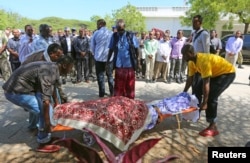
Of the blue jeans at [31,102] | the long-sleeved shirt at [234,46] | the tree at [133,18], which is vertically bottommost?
the blue jeans at [31,102]

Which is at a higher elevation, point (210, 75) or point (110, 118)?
point (210, 75)

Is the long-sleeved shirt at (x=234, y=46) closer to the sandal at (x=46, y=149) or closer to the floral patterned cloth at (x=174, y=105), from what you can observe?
the floral patterned cloth at (x=174, y=105)

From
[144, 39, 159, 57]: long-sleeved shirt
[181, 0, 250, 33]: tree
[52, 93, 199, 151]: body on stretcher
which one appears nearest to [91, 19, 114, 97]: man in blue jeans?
[144, 39, 159, 57]: long-sleeved shirt

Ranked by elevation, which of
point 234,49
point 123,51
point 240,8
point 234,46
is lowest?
point 234,49

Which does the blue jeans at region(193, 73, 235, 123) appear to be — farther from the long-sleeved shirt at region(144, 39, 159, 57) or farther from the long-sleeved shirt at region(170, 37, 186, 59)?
the long-sleeved shirt at region(144, 39, 159, 57)

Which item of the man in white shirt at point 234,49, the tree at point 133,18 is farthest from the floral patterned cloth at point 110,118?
the tree at point 133,18

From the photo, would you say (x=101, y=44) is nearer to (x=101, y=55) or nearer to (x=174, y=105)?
(x=101, y=55)

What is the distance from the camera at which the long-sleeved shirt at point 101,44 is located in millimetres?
7395

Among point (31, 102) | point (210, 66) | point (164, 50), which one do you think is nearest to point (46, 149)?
point (31, 102)

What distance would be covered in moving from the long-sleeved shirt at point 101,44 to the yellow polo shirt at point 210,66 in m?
3.02

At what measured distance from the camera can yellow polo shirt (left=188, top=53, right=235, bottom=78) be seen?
4500 millimetres

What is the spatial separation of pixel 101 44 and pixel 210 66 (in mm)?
3705

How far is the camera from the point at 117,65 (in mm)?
6371

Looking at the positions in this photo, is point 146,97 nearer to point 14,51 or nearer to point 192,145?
point 192,145
